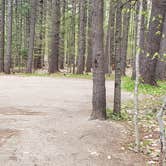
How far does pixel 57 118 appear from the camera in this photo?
8.64 meters

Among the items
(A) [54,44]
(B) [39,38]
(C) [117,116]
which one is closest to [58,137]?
(C) [117,116]

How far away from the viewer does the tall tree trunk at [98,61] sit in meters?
8.13

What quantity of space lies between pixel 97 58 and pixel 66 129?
6.00 ft

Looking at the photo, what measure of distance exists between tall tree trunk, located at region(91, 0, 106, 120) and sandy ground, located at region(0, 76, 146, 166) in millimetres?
360

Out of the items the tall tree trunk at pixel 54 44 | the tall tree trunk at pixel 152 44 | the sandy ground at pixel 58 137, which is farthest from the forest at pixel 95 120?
the tall tree trunk at pixel 54 44

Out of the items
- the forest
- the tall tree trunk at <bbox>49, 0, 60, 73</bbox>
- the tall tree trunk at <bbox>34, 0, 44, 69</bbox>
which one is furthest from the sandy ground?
the tall tree trunk at <bbox>34, 0, 44, 69</bbox>

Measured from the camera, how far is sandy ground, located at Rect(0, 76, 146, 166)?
5691mm

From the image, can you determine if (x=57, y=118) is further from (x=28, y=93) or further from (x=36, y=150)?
(x=28, y=93)

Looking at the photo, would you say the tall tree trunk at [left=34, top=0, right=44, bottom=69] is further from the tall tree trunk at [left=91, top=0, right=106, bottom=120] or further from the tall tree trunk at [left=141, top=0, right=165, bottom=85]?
the tall tree trunk at [left=91, top=0, right=106, bottom=120]

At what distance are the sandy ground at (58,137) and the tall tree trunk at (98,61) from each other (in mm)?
360

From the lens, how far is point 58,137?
688cm

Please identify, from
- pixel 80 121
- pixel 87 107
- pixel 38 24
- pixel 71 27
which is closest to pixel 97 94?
pixel 80 121

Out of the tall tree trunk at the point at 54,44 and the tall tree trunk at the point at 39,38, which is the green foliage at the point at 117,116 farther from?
the tall tree trunk at the point at 39,38

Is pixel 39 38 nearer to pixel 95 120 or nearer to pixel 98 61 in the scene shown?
pixel 98 61
